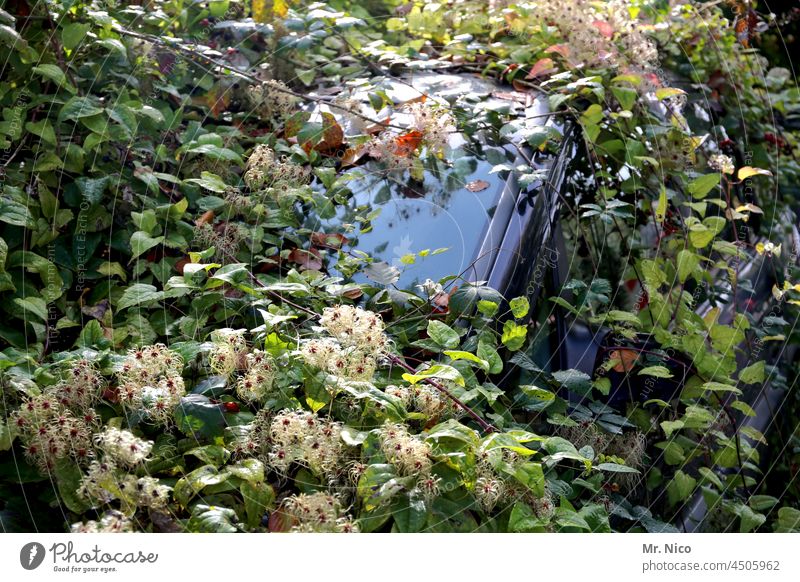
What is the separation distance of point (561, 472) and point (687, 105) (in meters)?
2.35

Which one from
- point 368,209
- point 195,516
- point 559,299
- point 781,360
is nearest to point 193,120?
point 368,209

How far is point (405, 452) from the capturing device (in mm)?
1797

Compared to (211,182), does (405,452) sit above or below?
below

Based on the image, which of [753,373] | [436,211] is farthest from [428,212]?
[753,373]

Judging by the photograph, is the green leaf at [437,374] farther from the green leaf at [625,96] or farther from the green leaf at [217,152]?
the green leaf at [625,96]

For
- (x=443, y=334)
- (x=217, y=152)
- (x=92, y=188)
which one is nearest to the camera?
(x=443, y=334)

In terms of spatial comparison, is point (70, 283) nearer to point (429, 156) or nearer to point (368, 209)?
point (368, 209)

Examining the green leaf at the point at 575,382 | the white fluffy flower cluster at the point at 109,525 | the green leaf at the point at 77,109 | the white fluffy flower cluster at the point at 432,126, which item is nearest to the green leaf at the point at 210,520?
the white fluffy flower cluster at the point at 109,525

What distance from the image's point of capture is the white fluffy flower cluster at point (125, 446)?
1.78 m

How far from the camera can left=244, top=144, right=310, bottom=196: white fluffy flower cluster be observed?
2664 millimetres

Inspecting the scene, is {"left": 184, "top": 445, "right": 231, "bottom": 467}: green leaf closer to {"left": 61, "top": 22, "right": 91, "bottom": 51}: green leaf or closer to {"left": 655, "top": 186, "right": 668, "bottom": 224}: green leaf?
{"left": 61, "top": 22, "right": 91, "bottom": 51}: green leaf

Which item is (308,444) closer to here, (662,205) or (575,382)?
(575,382)

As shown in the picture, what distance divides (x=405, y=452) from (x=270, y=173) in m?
1.25
